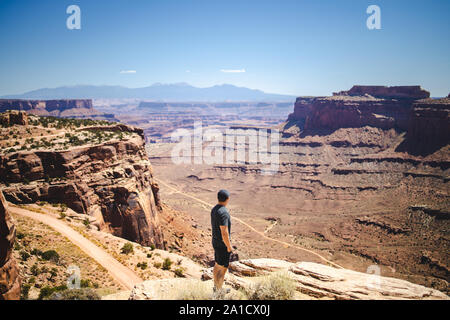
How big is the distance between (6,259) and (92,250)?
35.8ft

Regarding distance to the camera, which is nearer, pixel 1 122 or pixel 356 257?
pixel 1 122

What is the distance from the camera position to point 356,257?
4100 centimetres

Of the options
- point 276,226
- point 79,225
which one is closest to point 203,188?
point 276,226

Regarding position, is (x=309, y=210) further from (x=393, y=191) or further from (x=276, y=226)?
(x=393, y=191)

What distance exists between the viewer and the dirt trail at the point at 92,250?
52.9 ft

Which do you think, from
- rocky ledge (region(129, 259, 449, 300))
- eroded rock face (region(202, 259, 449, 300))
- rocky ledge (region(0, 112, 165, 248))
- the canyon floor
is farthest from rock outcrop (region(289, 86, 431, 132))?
rocky ledge (region(129, 259, 449, 300))

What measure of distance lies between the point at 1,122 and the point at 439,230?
56373 mm

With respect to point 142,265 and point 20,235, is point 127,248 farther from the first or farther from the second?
point 20,235

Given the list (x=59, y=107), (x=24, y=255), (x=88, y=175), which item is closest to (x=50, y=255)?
(x=24, y=255)

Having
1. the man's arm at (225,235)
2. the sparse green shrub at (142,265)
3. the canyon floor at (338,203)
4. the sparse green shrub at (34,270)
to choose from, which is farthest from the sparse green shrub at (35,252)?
the canyon floor at (338,203)

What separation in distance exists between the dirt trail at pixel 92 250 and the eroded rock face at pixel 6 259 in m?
8.40

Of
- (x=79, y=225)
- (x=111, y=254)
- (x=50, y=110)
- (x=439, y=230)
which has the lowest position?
(x=439, y=230)

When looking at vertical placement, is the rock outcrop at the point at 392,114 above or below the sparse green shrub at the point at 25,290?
above

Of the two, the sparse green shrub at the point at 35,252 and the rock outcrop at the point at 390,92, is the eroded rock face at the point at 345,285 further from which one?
the rock outcrop at the point at 390,92
